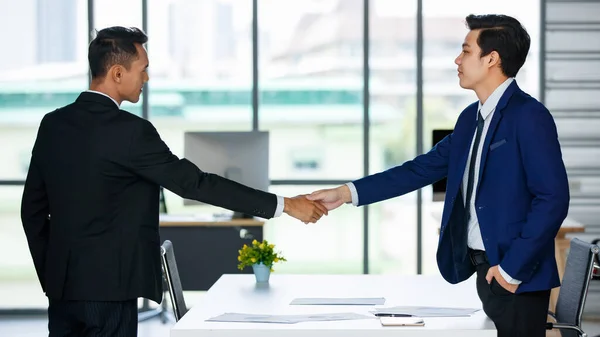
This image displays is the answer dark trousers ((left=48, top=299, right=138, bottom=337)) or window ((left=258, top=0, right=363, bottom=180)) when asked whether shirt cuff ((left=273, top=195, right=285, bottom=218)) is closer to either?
dark trousers ((left=48, top=299, right=138, bottom=337))

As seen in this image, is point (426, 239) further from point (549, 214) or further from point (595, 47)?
point (549, 214)

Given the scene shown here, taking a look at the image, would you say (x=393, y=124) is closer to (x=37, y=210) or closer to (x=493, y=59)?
(x=493, y=59)

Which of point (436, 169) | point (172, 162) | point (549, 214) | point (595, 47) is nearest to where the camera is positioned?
point (549, 214)

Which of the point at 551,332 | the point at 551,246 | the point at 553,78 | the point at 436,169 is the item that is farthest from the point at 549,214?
the point at 553,78

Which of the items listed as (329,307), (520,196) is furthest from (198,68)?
(520,196)

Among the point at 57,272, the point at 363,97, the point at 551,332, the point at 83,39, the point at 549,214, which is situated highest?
the point at 83,39

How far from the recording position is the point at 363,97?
289 inches

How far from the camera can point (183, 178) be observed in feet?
10.8

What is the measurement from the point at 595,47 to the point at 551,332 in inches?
99.7

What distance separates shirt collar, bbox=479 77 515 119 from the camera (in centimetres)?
319

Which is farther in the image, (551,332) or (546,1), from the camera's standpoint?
(546,1)

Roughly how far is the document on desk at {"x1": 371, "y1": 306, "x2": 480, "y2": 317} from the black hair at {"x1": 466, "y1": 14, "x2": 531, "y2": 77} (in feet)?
2.76

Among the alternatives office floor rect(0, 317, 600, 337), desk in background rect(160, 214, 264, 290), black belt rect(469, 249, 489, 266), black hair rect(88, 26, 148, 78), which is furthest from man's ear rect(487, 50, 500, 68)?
office floor rect(0, 317, 600, 337)

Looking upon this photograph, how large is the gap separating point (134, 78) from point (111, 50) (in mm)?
121
